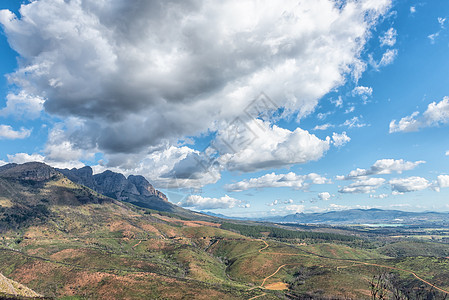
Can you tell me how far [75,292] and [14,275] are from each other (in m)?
49.3

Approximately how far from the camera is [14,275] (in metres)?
127

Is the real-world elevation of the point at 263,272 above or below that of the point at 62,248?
below

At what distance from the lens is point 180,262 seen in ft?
587

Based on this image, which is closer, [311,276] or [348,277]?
[348,277]

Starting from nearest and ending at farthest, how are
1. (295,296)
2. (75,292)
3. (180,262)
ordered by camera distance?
(75,292), (295,296), (180,262)

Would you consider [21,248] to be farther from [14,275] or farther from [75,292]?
[75,292]

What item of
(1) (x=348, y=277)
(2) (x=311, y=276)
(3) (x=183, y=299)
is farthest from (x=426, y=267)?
(3) (x=183, y=299)

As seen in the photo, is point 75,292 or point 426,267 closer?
point 75,292

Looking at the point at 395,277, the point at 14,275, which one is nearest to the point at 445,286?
the point at 395,277

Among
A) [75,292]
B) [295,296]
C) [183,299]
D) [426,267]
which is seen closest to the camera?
[183,299]

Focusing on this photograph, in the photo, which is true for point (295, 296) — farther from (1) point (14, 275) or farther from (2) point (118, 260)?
(1) point (14, 275)

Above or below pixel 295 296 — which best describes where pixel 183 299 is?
above

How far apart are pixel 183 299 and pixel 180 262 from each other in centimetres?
8868

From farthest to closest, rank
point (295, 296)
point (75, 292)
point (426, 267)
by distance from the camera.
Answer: point (426, 267), point (295, 296), point (75, 292)
